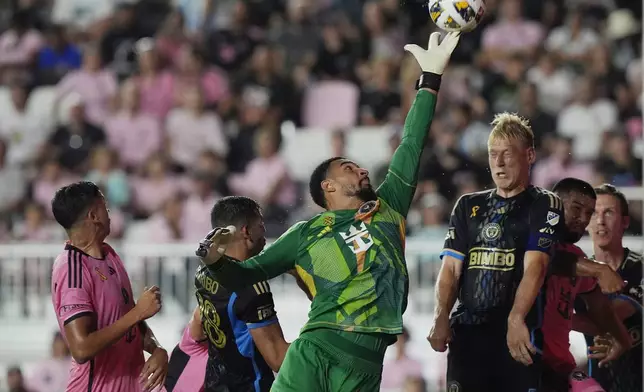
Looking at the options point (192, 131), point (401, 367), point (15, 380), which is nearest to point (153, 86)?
point (192, 131)

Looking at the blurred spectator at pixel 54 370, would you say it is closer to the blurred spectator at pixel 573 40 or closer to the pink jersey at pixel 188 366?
the pink jersey at pixel 188 366

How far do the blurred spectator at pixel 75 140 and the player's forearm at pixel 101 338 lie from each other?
894 cm

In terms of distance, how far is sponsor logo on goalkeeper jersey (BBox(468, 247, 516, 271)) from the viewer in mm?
6613

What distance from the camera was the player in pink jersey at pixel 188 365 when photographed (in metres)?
7.30

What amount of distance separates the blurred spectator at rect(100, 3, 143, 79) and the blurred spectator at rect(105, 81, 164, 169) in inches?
39.4

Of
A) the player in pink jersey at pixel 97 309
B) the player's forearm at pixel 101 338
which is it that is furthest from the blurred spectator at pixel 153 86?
the player's forearm at pixel 101 338

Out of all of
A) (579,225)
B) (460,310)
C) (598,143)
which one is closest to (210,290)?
(460,310)

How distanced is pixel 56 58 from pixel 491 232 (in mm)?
11383

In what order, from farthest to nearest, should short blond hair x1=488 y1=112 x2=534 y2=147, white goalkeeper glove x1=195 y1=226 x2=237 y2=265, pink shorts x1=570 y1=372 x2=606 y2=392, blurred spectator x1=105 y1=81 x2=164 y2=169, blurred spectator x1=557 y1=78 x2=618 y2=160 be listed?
1. blurred spectator x1=105 y1=81 x2=164 y2=169
2. blurred spectator x1=557 y1=78 x2=618 y2=160
3. pink shorts x1=570 y1=372 x2=606 y2=392
4. short blond hair x1=488 y1=112 x2=534 y2=147
5. white goalkeeper glove x1=195 y1=226 x2=237 y2=265

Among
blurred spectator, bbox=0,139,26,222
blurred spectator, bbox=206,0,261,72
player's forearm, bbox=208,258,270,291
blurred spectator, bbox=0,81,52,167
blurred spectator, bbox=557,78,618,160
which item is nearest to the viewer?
player's forearm, bbox=208,258,270,291

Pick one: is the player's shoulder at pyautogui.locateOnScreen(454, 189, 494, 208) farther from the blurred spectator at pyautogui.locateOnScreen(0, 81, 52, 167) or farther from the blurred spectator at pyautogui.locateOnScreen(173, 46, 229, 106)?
the blurred spectator at pyautogui.locateOnScreen(0, 81, 52, 167)

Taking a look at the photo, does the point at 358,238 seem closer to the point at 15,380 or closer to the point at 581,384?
the point at 581,384

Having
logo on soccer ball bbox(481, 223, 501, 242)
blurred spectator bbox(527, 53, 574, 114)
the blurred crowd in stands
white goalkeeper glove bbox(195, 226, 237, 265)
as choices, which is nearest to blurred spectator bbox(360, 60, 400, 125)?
the blurred crowd in stands

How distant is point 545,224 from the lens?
21.5 ft
